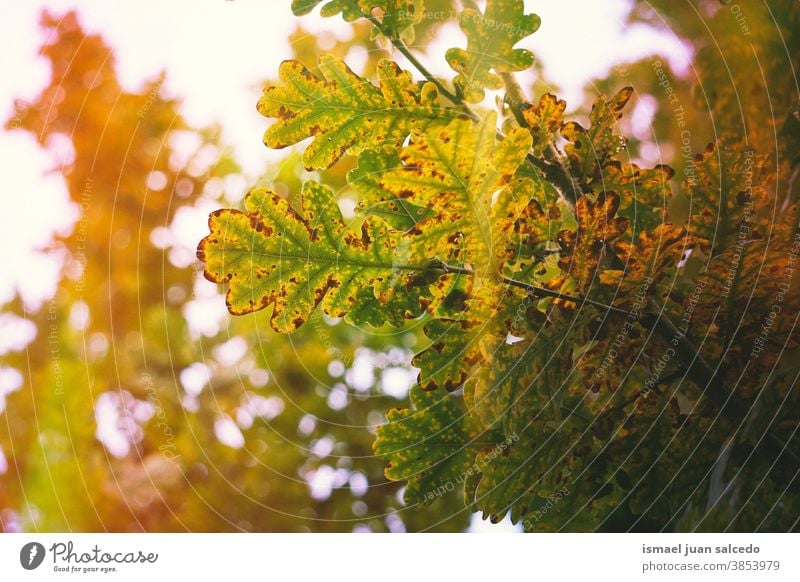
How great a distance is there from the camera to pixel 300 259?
0.56 m

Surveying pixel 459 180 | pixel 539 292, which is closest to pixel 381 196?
pixel 459 180

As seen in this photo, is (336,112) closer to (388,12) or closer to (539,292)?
(388,12)

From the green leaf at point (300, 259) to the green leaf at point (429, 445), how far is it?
5.5 inches

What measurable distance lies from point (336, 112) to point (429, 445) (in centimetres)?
35

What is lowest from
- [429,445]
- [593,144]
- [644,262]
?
[429,445]

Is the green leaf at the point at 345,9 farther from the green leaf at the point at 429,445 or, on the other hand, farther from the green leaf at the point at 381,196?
the green leaf at the point at 429,445

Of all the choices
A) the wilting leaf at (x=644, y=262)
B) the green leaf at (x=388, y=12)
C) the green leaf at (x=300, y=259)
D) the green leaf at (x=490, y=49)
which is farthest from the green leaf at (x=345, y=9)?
Answer: the wilting leaf at (x=644, y=262)

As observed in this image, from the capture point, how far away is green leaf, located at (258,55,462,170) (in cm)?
58

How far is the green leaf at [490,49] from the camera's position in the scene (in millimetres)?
606

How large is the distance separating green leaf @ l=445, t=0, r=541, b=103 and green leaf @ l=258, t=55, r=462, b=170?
0.05 meters

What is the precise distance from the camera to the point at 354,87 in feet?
1.93

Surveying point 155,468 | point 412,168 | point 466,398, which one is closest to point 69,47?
point 155,468

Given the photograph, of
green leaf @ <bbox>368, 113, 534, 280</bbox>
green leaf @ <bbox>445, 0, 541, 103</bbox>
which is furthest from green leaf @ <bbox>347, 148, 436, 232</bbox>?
green leaf @ <bbox>445, 0, 541, 103</bbox>
